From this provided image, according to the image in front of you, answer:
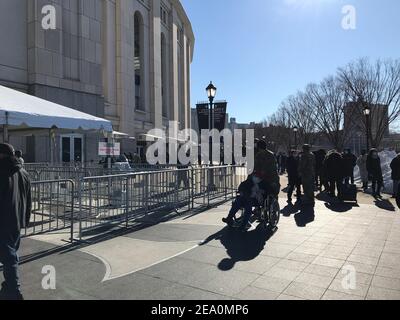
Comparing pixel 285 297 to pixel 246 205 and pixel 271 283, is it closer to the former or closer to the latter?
pixel 271 283

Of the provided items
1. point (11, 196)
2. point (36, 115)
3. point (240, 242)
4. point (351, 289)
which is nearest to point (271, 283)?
point (351, 289)

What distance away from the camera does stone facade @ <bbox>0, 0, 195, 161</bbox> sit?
2136 cm

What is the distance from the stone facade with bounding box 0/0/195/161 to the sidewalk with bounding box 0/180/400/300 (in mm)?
16577

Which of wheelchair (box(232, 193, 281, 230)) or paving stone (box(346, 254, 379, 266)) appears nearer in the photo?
paving stone (box(346, 254, 379, 266))

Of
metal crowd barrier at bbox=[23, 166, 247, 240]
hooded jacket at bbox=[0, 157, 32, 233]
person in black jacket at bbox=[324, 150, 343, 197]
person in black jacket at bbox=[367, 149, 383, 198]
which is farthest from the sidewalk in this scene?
person in black jacket at bbox=[367, 149, 383, 198]

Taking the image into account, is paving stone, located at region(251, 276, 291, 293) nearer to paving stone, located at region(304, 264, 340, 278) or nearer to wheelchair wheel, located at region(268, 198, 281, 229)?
paving stone, located at region(304, 264, 340, 278)

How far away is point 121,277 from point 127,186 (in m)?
3.39

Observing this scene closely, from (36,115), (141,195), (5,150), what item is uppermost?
(36,115)

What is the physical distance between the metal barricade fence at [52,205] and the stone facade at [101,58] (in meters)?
13.6

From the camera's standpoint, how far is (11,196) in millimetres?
4305

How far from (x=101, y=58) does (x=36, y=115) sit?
20.7m

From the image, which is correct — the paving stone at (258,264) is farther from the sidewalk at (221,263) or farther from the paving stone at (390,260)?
the paving stone at (390,260)

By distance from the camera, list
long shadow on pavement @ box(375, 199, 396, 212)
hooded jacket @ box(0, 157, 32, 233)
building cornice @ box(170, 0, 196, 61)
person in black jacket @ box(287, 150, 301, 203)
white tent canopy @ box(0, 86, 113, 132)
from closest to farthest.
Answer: hooded jacket @ box(0, 157, 32, 233), white tent canopy @ box(0, 86, 113, 132), long shadow on pavement @ box(375, 199, 396, 212), person in black jacket @ box(287, 150, 301, 203), building cornice @ box(170, 0, 196, 61)
